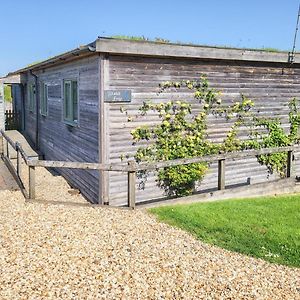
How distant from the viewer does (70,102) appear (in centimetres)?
1149

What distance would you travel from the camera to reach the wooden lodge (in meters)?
8.66

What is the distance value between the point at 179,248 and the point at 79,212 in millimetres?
2501

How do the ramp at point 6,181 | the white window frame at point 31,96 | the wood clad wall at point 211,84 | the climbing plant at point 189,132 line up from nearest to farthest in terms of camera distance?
1. the wood clad wall at point 211,84
2. the climbing plant at point 189,132
3. the ramp at point 6,181
4. the white window frame at point 31,96

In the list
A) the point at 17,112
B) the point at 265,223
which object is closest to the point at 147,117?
the point at 265,223

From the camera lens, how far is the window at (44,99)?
585 inches

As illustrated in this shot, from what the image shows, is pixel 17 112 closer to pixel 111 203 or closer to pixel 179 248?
pixel 111 203

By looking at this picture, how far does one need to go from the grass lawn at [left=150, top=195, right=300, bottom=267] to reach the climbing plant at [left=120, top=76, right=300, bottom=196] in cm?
129

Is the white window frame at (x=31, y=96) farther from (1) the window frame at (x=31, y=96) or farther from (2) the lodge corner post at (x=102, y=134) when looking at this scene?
(2) the lodge corner post at (x=102, y=134)

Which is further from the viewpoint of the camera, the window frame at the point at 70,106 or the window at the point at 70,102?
the window at the point at 70,102

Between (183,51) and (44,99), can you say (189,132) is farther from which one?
(44,99)

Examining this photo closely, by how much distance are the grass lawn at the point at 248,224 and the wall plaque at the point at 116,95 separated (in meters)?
2.52

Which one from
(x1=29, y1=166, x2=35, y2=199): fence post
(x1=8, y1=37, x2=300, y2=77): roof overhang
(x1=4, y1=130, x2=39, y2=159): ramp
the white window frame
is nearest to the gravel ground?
(x1=29, y1=166, x2=35, y2=199): fence post

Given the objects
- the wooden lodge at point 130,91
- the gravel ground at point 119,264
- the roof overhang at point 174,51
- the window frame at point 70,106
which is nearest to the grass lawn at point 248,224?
the gravel ground at point 119,264

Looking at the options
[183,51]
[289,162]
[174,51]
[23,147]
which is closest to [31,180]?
[174,51]
